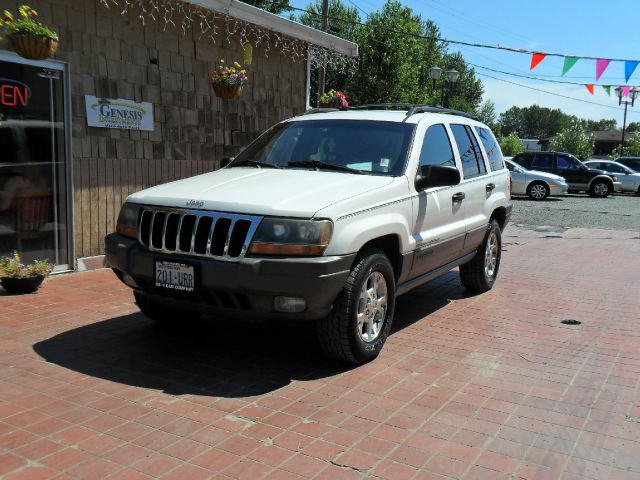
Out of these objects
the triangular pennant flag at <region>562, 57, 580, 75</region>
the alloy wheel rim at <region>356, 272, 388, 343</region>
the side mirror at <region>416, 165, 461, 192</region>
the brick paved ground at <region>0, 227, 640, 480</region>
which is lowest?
the brick paved ground at <region>0, 227, 640, 480</region>

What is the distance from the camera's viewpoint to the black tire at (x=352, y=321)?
4.32m

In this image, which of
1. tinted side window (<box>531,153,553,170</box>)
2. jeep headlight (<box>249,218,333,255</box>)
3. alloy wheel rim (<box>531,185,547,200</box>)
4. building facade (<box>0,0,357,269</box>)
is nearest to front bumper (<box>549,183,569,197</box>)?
alloy wheel rim (<box>531,185,547,200</box>)

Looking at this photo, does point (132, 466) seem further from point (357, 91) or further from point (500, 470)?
point (357, 91)

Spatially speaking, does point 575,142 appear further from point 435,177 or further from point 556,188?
point 435,177

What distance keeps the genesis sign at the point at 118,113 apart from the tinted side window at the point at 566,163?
2131cm

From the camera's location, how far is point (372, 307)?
470 centimetres

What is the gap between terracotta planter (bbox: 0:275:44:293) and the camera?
6.28 m

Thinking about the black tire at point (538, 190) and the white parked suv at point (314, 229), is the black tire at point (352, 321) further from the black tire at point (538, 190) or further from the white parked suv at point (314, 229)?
the black tire at point (538, 190)

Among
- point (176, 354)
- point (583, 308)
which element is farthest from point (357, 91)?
point (176, 354)

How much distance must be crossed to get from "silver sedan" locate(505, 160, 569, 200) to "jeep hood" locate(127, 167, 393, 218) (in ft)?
64.5

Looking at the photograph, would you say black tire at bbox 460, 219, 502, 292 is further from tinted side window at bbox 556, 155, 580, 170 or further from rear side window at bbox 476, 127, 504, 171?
tinted side window at bbox 556, 155, 580, 170

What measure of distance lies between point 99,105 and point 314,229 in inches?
186

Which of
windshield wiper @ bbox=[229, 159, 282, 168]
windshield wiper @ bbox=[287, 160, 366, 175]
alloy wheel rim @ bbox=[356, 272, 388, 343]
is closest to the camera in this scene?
alloy wheel rim @ bbox=[356, 272, 388, 343]

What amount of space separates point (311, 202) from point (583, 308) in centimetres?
403
